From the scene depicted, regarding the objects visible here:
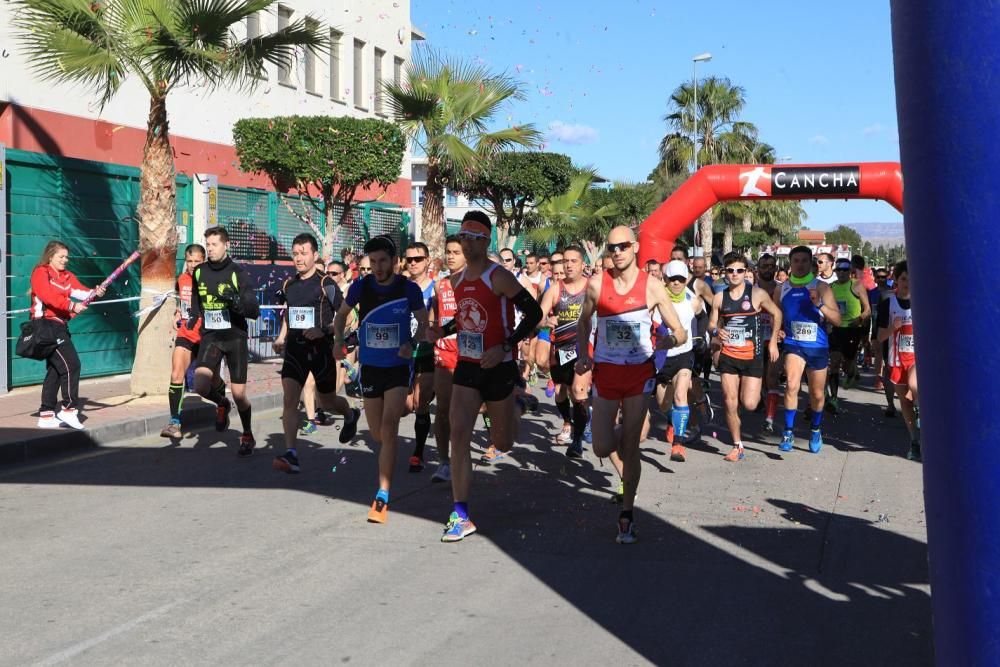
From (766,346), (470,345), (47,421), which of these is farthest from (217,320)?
(766,346)

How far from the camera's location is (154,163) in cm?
1276

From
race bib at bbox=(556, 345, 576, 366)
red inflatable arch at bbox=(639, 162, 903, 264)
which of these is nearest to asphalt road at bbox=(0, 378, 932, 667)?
race bib at bbox=(556, 345, 576, 366)

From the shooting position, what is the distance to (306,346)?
8945 millimetres

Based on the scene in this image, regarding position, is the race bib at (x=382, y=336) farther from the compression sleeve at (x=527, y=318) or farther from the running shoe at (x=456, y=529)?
the running shoe at (x=456, y=529)

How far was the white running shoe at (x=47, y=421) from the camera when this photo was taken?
10.4 m

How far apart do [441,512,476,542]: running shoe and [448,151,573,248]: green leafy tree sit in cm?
2622

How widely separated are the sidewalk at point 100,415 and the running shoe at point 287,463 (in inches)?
99.8

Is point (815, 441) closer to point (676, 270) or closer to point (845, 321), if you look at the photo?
point (676, 270)

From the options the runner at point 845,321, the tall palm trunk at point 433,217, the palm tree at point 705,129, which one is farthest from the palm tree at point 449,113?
the palm tree at point 705,129

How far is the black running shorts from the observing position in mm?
9938

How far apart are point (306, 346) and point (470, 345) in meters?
2.30

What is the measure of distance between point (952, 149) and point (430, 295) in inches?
242

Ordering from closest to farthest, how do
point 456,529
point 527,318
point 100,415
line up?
1. point 456,529
2. point 527,318
3. point 100,415

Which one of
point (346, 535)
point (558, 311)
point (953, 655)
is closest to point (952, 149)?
point (953, 655)
